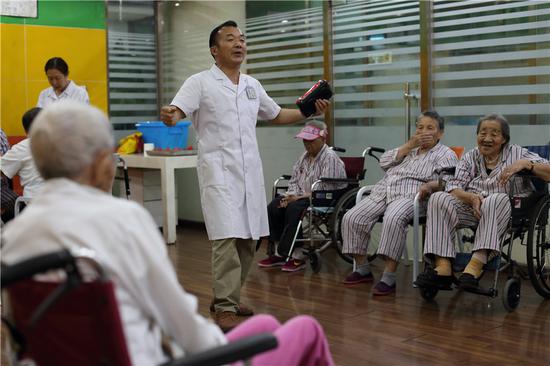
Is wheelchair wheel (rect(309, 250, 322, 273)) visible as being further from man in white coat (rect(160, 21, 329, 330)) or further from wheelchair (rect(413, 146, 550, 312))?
man in white coat (rect(160, 21, 329, 330))

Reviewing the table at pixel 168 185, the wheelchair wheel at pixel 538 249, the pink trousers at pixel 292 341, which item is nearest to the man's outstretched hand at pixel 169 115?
the wheelchair wheel at pixel 538 249

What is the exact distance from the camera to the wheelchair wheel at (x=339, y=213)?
191 inches

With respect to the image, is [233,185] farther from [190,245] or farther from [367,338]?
[190,245]

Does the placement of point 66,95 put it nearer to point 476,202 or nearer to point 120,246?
point 476,202

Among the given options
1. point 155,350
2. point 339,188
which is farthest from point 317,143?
point 155,350

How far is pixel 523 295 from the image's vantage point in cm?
416

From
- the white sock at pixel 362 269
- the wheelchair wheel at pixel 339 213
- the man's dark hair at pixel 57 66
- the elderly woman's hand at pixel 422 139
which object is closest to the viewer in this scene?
the elderly woman's hand at pixel 422 139

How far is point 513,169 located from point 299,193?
1.73 meters

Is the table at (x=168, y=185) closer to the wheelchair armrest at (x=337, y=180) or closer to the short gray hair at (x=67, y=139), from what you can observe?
the wheelchair armrest at (x=337, y=180)

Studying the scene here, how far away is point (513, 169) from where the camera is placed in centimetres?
380

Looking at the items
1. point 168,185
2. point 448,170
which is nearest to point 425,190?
point 448,170

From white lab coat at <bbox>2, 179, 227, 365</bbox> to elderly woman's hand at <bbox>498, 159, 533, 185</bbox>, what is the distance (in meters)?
2.69

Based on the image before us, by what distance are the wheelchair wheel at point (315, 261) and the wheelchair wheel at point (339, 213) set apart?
129 mm

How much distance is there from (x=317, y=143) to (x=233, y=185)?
1537 millimetres
